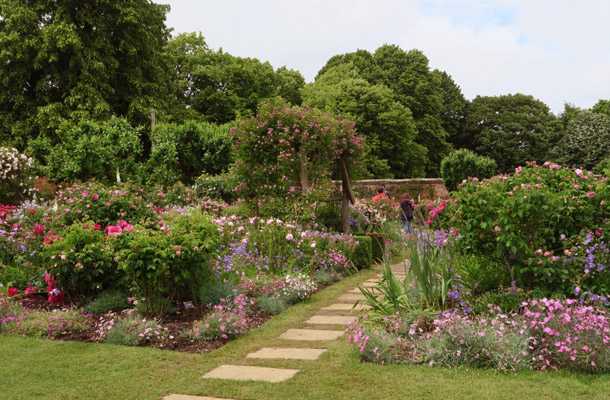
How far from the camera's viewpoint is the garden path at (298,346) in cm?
441

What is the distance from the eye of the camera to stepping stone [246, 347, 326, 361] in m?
4.85

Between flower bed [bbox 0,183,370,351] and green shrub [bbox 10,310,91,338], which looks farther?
green shrub [bbox 10,310,91,338]

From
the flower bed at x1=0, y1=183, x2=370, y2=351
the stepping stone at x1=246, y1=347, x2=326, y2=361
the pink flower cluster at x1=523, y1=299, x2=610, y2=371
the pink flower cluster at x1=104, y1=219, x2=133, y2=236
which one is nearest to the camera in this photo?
the pink flower cluster at x1=523, y1=299, x2=610, y2=371

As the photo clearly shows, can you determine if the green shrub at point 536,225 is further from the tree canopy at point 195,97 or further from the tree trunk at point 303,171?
the tree canopy at point 195,97

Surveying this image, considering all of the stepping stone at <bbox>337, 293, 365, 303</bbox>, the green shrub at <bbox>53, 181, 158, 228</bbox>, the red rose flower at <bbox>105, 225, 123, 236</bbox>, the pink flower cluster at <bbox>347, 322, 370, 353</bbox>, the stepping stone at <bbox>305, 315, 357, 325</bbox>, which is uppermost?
the green shrub at <bbox>53, 181, 158, 228</bbox>

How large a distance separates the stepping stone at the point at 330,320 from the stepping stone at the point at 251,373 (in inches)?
58.1

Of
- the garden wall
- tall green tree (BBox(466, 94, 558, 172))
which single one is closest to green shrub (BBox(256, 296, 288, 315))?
the garden wall

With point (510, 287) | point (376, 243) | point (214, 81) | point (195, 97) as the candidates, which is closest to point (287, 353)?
point (510, 287)

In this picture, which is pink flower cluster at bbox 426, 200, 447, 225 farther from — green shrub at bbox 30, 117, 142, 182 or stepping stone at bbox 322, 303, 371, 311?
green shrub at bbox 30, 117, 142, 182

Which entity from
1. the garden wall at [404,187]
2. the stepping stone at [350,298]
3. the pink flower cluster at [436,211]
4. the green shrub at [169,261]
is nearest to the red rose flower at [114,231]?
the green shrub at [169,261]

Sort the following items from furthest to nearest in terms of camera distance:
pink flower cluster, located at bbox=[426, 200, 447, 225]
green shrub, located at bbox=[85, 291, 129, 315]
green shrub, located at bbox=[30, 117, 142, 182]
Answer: green shrub, located at bbox=[30, 117, 142, 182]
pink flower cluster, located at bbox=[426, 200, 447, 225]
green shrub, located at bbox=[85, 291, 129, 315]

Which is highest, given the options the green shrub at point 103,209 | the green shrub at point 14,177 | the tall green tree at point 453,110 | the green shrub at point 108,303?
the tall green tree at point 453,110

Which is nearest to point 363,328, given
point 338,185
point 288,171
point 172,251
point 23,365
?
point 172,251

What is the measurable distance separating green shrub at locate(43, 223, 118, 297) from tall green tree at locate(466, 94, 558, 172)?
3297cm
